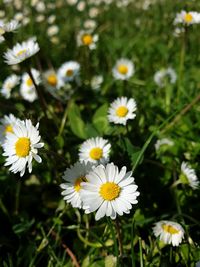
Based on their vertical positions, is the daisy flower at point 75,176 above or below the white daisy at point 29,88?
below

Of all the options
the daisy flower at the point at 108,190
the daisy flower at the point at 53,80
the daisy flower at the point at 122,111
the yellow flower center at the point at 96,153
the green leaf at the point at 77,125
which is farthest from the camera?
the daisy flower at the point at 53,80

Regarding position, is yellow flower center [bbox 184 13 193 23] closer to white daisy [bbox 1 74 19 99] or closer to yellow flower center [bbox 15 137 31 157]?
white daisy [bbox 1 74 19 99]

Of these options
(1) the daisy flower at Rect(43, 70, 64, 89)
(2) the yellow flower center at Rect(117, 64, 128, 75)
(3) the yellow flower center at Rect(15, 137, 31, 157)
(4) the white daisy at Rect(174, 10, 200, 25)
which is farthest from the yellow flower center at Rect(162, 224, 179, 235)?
(2) the yellow flower center at Rect(117, 64, 128, 75)

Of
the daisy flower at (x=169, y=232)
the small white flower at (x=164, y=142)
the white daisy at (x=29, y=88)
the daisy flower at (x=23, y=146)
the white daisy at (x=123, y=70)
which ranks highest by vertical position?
the white daisy at (x=123, y=70)

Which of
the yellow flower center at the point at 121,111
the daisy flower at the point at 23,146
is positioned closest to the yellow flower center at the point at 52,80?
the yellow flower center at the point at 121,111

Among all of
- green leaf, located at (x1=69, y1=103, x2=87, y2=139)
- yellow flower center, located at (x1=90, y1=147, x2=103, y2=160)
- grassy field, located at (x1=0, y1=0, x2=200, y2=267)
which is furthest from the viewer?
green leaf, located at (x1=69, y1=103, x2=87, y2=139)

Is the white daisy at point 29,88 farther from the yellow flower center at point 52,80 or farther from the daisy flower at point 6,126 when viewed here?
the daisy flower at point 6,126

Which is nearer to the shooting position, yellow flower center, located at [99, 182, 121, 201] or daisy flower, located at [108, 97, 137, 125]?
yellow flower center, located at [99, 182, 121, 201]
